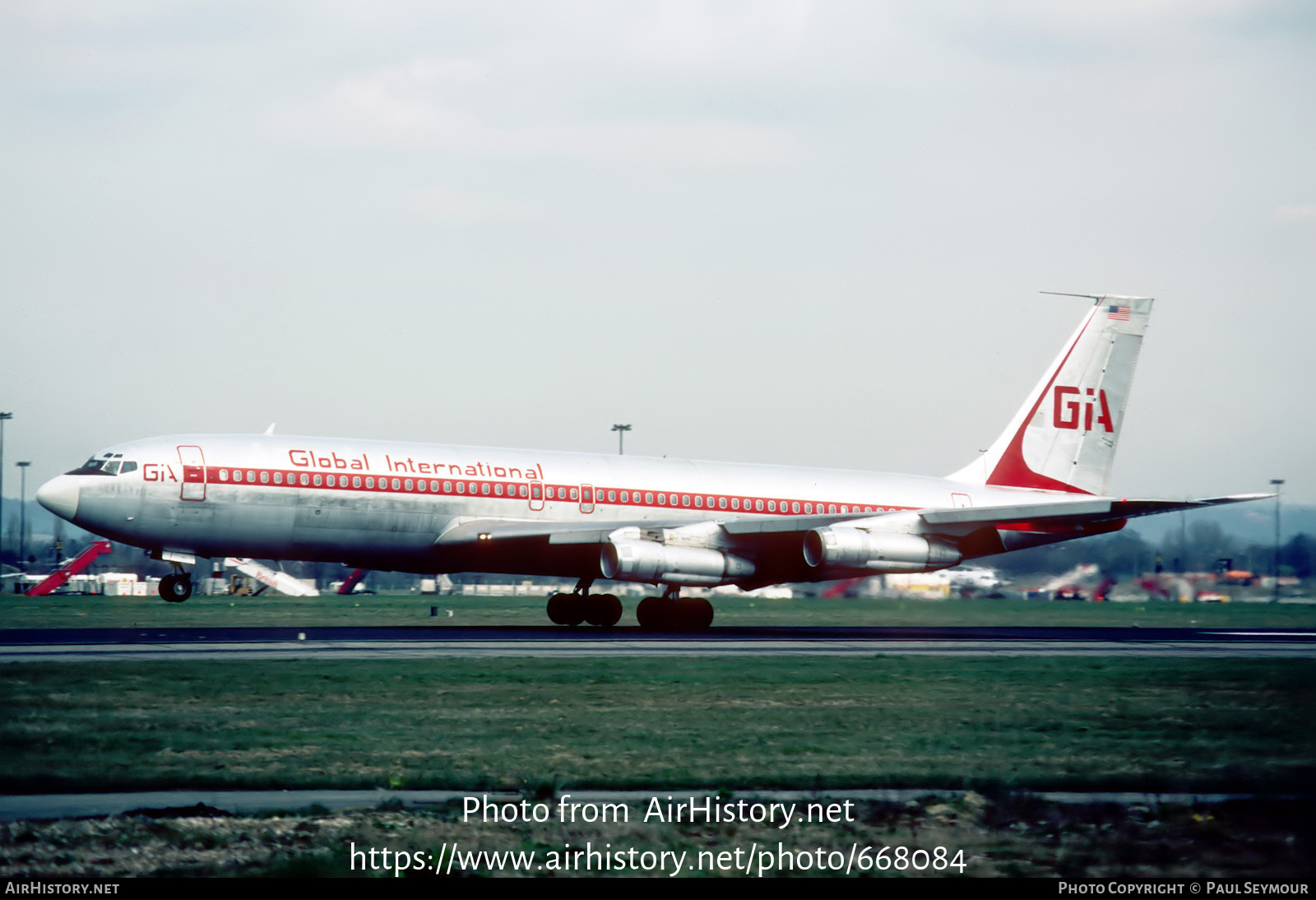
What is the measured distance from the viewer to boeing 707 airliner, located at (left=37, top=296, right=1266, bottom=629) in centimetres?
3491

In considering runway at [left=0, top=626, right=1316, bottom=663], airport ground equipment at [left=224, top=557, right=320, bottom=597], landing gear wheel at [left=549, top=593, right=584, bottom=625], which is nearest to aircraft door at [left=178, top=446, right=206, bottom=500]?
runway at [left=0, top=626, right=1316, bottom=663]

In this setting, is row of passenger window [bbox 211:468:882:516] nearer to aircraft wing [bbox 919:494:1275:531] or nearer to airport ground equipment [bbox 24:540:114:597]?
aircraft wing [bbox 919:494:1275:531]

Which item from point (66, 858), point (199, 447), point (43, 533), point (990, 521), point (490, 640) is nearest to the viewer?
point (66, 858)

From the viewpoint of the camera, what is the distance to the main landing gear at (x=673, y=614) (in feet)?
127

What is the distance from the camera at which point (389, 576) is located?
4562 inches

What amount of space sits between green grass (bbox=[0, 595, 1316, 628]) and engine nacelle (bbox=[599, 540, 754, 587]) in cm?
667

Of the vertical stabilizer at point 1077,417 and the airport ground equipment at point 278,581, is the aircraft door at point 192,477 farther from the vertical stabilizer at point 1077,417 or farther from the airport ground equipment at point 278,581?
the airport ground equipment at point 278,581

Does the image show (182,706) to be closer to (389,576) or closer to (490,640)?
(490,640)

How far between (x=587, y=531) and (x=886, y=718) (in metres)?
19.3

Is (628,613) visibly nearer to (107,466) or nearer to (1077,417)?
(1077,417)

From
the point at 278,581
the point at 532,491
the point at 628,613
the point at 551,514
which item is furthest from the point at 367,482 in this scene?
the point at 278,581

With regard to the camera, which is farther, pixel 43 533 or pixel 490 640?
pixel 43 533

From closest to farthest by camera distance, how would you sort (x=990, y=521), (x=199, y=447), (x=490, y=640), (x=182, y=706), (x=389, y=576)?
(x=182, y=706) < (x=490, y=640) < (x=199, y=447) < (x=990, y=521) < (x=389, y=576)

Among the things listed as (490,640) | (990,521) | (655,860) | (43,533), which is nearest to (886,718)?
(655,860)
